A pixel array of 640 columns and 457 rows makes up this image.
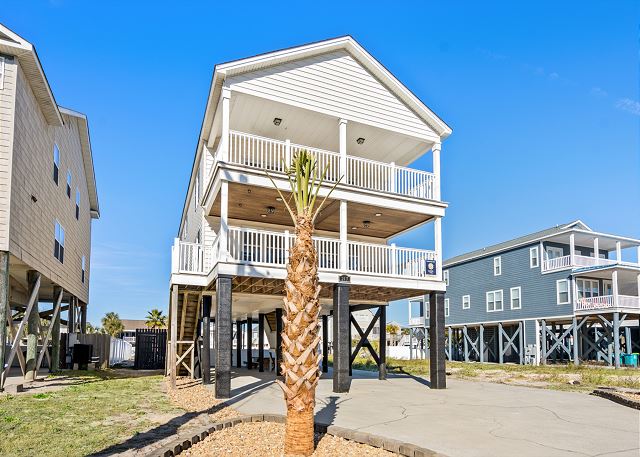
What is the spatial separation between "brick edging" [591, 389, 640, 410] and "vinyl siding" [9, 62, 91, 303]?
16633 mm

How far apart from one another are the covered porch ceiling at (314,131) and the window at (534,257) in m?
20.4

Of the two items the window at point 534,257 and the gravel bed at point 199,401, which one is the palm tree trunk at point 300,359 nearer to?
the gravel bed at point 199,401

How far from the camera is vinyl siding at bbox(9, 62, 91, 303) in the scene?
1580cm

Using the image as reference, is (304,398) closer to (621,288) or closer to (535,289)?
(535,289)

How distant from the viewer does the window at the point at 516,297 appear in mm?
37688

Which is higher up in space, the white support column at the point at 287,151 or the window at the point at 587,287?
the white support column at the point at 287,151

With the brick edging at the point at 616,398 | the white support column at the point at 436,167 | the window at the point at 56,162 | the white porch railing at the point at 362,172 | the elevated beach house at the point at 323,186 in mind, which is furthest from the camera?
the window at the point at 56,162

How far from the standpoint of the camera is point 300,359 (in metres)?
7.62

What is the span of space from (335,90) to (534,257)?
25562 mm

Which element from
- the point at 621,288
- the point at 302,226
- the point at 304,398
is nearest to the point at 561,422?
the point at 304,398

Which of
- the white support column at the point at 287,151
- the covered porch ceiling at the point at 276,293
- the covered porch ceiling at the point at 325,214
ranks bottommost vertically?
the covered porch ceiling at the point at 276,293

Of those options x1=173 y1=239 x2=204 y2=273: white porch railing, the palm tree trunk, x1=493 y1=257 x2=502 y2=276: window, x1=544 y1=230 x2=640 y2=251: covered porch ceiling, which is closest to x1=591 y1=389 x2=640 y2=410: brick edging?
the palm tree trunk

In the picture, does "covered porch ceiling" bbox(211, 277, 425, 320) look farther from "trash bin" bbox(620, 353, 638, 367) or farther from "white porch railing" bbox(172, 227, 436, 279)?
"trash bin" bbox(620, 353, 638, 367)

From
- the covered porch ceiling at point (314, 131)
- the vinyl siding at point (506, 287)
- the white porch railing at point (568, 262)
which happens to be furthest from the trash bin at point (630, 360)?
the covered porch ceiling at point (314, 131)
